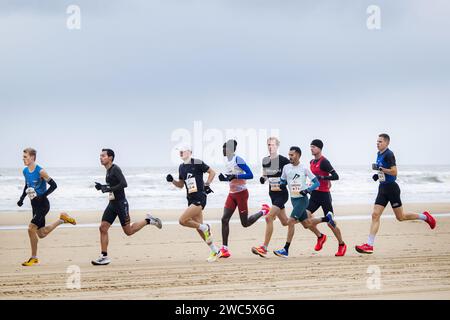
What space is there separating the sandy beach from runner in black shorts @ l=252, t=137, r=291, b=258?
355 millimetres

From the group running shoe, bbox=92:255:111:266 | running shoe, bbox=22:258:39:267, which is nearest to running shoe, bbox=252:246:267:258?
running shoe, bbox=92:255:111:266

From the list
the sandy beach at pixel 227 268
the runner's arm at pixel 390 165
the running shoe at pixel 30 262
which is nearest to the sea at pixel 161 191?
the sandy beach at pixel 227 268

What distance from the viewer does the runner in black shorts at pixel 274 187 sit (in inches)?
464

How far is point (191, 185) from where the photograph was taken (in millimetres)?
11602

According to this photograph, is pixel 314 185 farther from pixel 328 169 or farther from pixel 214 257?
pixel 214 257

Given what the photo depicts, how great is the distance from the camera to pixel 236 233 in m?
17.0

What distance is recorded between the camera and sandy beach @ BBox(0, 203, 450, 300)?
845 cm

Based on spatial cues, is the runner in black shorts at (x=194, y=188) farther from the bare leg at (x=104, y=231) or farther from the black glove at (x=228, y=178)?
the bare leg at (x=104, y=231)

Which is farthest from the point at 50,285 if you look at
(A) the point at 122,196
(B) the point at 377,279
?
(B) the point at 377,279

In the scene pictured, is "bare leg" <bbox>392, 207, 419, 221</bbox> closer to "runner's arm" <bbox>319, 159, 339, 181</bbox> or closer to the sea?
"runner's arm" <bbox>319, 159, 339, 181</bbox>

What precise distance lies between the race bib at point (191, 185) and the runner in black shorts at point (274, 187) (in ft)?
3.70

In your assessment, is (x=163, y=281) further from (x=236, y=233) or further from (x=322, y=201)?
(x=236, y=233)

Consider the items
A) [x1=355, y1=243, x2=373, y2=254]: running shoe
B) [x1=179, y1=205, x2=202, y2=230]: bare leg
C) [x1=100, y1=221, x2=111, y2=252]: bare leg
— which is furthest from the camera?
[x1=355, y1=243, x2=373, y2=254]: running shoe

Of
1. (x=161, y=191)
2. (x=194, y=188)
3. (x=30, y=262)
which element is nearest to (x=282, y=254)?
(x=194, y=188)
